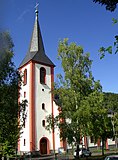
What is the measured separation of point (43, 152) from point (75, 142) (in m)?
22.6

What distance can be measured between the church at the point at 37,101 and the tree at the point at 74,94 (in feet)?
53.1

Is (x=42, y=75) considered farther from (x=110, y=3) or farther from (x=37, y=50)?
(x=110, y=3)

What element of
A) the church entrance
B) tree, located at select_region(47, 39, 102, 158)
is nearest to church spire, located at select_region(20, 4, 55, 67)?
the church entrance

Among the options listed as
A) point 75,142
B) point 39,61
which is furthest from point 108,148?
point 75,142

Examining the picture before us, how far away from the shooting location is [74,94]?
3281 centimetres

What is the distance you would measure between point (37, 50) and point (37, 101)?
1151cm

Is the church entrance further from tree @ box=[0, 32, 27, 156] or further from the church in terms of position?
tree @ box=[0, 32, 27, 156]

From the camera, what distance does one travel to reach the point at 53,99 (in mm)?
56688

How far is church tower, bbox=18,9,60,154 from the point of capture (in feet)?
172

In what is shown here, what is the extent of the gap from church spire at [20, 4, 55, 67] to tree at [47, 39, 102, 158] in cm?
2305

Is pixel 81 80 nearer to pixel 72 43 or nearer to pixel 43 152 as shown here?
pixel 72 43

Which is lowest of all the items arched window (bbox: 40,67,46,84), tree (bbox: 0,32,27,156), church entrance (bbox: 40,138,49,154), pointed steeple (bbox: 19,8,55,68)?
church entrance (bbox: 40,138,49,154)

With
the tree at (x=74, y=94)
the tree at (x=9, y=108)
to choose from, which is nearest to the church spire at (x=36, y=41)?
the tree at (x=74, y=94)

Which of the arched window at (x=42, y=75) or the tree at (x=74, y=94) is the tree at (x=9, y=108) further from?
the arched window at (x=42, y=75)
